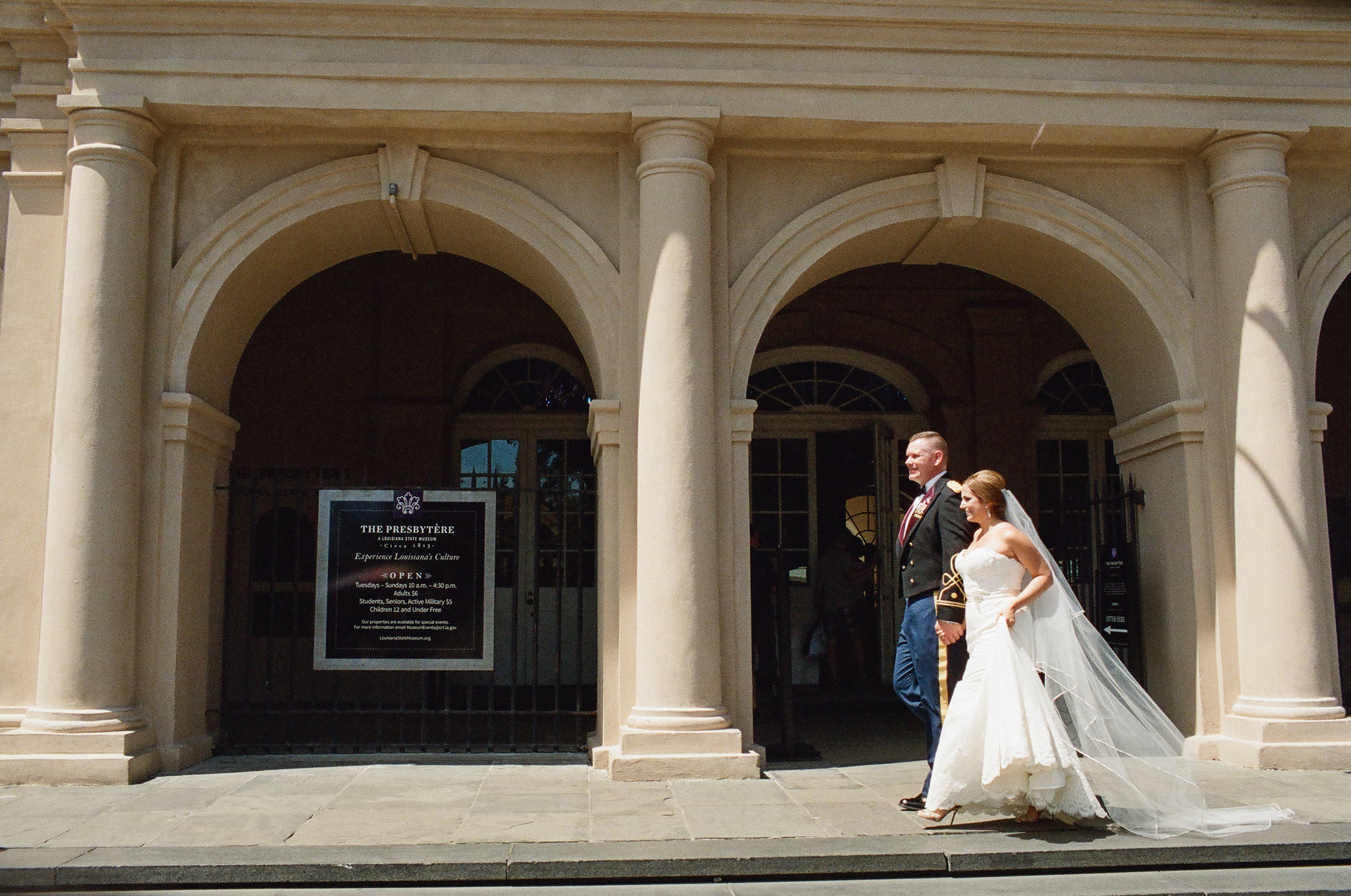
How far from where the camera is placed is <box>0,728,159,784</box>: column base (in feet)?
22.2

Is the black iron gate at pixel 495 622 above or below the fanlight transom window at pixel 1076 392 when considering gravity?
below

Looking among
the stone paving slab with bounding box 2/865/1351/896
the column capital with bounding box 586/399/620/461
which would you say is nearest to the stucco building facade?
the column capital with bounding box 586/399/620/461

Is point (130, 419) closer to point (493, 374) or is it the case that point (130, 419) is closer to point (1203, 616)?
point (493, 374)

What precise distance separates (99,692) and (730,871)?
13.5 feet

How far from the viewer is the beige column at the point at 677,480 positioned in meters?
6.97

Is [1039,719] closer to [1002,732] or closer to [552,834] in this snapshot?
[1002,732]

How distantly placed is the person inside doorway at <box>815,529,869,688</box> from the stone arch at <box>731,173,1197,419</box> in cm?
385

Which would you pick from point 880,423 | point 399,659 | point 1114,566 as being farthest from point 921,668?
point 880,423

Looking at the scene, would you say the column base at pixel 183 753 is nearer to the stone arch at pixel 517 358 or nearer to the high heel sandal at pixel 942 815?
the high heel sandal at pixel 942 815

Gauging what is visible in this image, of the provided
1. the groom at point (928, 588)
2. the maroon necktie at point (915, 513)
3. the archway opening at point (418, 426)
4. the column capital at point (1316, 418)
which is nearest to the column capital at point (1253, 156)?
the column capital at point (1316, 418)

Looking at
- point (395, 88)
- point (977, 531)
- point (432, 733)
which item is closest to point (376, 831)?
point (977, 531)

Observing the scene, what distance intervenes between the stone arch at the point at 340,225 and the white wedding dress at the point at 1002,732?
10.0ft

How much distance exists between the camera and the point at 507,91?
24.6ft

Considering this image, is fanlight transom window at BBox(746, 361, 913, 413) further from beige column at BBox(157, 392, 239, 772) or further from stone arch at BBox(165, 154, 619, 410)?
beige column at BBox(157, 392, 239, 772)
